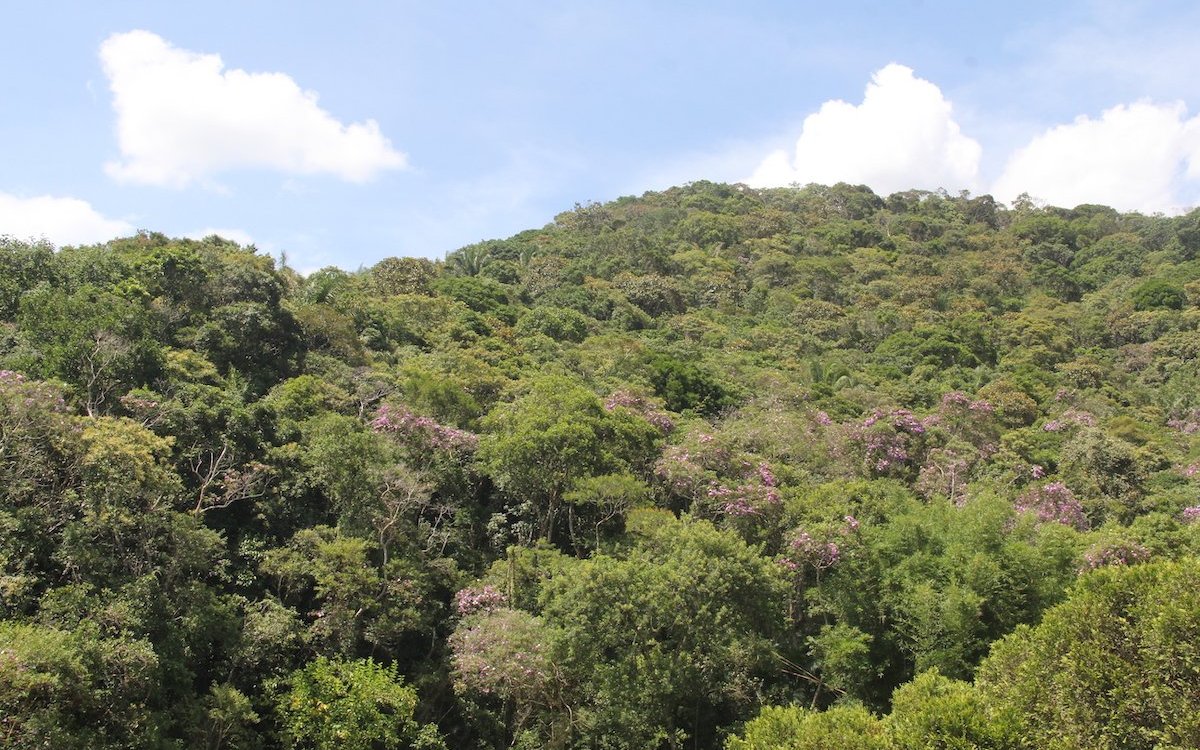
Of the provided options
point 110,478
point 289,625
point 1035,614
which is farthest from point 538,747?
point 1035,614

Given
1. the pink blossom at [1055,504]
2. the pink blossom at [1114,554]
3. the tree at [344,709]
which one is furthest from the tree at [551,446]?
the pink blossom at [1055,504]

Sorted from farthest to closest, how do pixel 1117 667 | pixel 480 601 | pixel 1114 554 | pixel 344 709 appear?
pixel 480 601 → pixel 1114 554 → pixel 344 709 → pixel 1117 667

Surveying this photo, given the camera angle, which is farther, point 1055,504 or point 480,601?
point 1055,504

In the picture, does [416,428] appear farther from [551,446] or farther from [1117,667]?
[1117,667]

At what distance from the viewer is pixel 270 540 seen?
755 inches

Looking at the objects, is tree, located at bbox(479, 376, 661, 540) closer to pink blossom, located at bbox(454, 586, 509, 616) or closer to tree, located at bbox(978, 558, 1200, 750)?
pink blossom, located at bbox(454, 586, 509, 616)

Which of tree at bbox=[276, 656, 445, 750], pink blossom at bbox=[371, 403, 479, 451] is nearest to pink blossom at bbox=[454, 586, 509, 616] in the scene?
tree at bbox=[276, 656, 445, 750]

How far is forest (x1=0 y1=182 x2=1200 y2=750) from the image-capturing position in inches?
459

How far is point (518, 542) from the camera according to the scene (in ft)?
75.5

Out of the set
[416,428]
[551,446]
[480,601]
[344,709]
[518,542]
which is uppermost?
[416,428]

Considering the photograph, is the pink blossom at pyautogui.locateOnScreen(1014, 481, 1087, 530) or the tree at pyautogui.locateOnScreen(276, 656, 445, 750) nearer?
the tree at pyautogui.locateOnScreen(276, 656, 445, 750)

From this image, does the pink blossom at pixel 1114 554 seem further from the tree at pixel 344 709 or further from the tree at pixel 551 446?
the tree at pixel 344 709

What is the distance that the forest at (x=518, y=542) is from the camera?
11.7m

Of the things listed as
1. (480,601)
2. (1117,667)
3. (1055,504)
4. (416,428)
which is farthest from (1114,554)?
(416,428)
